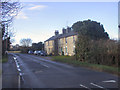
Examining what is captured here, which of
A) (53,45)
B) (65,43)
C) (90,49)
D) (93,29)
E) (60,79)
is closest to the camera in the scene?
(60,79)

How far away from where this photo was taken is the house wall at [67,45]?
41.2m

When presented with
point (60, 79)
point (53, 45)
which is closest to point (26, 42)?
point (53, 45)

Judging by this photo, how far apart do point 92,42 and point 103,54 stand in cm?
320

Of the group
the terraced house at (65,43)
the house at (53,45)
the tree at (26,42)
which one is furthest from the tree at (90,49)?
the tree at (26,42)

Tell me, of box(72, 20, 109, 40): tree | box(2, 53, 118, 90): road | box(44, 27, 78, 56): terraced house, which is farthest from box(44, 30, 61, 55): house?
box(2, 53, 118, 90): road

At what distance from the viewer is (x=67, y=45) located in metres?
44.9

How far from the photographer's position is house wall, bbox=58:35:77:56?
41.2 metres

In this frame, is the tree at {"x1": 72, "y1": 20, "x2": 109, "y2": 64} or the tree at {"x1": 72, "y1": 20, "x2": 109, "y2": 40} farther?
the tree at {"x1": 72, "y1": 20, "x2": 109, "y2": 40}

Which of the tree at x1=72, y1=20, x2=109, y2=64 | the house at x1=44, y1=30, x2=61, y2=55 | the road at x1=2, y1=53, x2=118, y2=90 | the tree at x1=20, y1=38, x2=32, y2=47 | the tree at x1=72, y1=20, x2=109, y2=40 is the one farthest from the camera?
the tree at x1=20, y1=38, x2=32, y2=47

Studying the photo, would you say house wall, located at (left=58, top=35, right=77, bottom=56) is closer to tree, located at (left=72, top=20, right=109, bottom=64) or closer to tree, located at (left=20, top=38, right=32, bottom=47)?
tree, located at (left=72, top=20, right=109, bottom=64)

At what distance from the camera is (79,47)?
24.9m

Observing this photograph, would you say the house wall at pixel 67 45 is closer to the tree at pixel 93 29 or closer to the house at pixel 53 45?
the house at pixel 53 45

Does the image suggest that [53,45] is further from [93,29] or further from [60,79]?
[60,79]

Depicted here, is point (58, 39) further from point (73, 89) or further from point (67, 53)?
point (73, 89)
